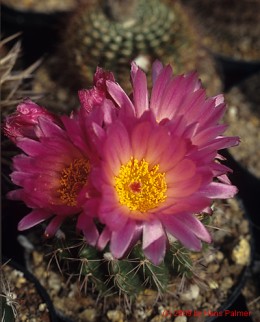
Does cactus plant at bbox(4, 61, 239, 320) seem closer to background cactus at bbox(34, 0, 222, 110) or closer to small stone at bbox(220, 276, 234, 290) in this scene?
small stone at bbox(220, 276, 234, 290)

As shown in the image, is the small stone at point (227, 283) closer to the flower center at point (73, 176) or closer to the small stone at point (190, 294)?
the small stone at point (190, 294)

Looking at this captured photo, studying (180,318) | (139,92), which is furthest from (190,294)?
(139,92)

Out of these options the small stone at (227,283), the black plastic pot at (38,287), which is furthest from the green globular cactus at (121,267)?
the small stone at (227,283)

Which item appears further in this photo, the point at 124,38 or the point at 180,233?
the point at 124,38

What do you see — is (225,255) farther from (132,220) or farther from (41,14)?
(41,14)

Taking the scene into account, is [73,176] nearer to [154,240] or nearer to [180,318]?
[154,240]

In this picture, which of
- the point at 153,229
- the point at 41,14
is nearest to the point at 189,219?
the point at 153,229
